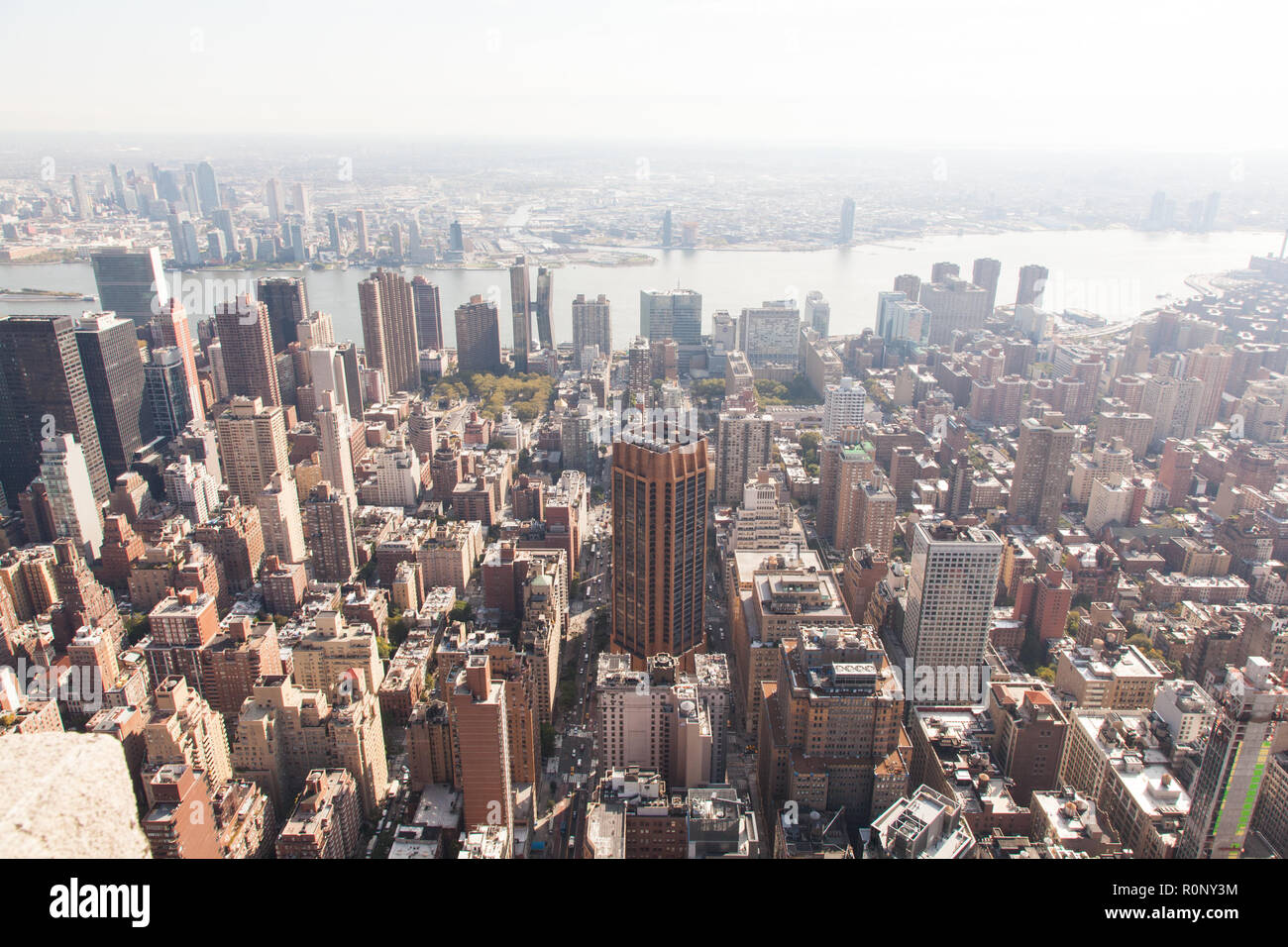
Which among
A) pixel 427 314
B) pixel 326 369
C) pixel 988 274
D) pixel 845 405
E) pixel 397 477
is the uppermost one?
pixel 988 274

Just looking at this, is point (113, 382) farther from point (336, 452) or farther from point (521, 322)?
point (521, 322)

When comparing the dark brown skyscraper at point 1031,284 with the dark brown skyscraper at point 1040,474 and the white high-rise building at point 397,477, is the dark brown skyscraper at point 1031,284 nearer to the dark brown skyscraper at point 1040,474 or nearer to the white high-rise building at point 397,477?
the dark brown skyscraper at point 1040,474

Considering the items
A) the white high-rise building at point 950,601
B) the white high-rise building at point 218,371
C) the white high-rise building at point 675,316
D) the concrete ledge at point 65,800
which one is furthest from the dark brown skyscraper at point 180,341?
the concrete ledge at point 65,800

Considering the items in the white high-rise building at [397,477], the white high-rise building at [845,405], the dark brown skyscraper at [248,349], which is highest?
the dark brown skyscraper at [248,349]

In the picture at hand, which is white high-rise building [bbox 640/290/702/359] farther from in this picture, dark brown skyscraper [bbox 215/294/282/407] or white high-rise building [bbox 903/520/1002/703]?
white high-rise building [bbox 903/520/1002/703]

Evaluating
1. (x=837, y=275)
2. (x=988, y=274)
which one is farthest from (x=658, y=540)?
(x=837, y=275)

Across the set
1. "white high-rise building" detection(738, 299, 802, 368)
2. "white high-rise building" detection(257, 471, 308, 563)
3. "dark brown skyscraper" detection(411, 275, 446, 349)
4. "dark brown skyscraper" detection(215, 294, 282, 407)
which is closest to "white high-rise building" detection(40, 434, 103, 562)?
"white high-rise building" detection(257, 471, 308, 563)
